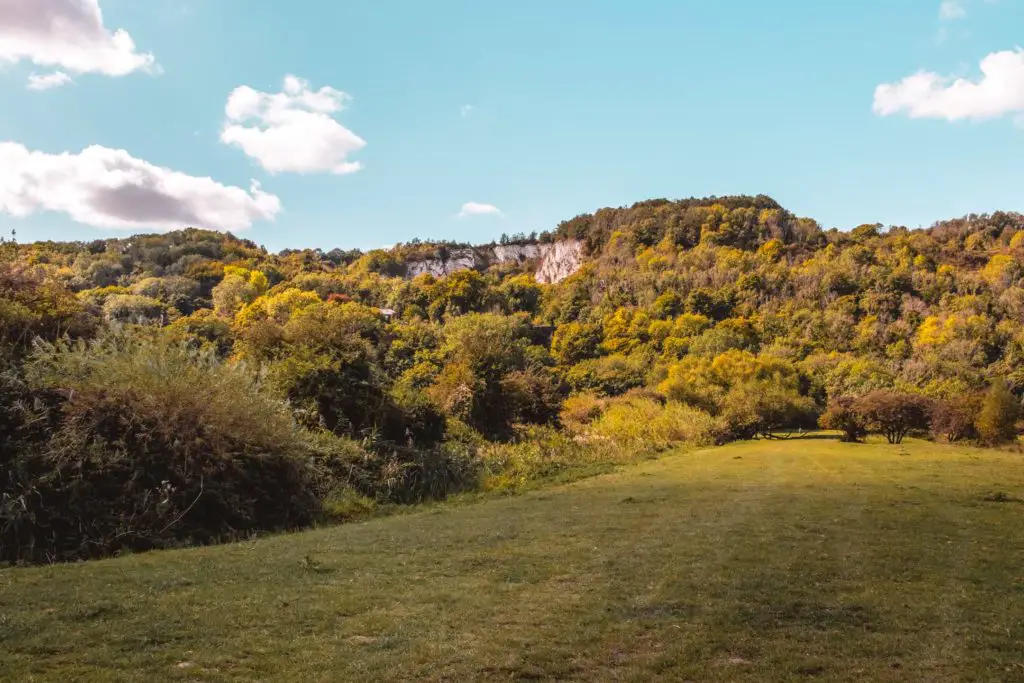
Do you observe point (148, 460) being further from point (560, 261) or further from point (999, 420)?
point (560, 261)

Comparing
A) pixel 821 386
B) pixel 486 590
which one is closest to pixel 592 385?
pixel 821 386

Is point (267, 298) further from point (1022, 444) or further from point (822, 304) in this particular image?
point (1022, 444)

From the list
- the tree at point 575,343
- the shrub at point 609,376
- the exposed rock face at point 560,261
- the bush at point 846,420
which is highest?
the exposed rock face at point 560,261

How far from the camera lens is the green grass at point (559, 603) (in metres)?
6.14

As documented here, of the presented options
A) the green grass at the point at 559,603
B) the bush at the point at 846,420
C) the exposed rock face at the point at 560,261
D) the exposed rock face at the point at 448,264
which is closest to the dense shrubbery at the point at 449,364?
the bush at the point at 846,420

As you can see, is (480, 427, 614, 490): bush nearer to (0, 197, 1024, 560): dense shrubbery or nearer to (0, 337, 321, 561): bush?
(0, 197, 1024, 560): dense shrubbery

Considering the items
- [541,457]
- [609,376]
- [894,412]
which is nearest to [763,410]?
[894,412]

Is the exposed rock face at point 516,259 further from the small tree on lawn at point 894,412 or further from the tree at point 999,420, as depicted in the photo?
the tree at point 999,420

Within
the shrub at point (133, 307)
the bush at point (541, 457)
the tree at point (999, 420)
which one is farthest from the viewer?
the shrub at point (133, 307)

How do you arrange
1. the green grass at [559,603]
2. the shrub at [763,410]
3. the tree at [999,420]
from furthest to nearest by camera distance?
the shrub at [763,410] < the tree at [999,420] < the green grass at [559,603]

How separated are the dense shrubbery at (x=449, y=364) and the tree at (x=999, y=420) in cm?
13

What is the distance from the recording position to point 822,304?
3233 inches

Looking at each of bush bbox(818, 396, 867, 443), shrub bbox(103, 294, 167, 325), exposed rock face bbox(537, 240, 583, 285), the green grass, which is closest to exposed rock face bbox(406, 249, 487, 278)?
exposed rock face bbox(537, 240, 583, 285)

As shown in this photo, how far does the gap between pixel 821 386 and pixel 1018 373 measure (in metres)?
17.2
